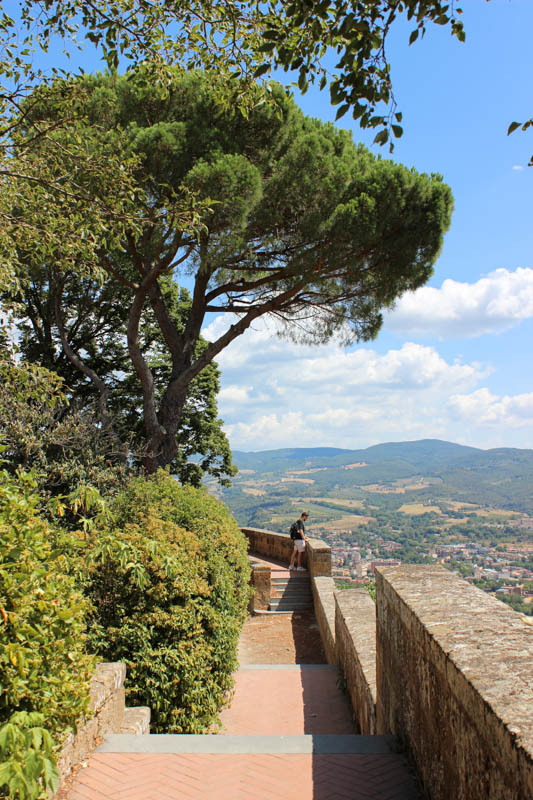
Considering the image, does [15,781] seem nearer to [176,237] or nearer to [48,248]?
[48,248]

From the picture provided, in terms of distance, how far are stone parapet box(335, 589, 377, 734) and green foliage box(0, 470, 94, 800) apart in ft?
7.71

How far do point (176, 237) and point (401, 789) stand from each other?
10.8 meters

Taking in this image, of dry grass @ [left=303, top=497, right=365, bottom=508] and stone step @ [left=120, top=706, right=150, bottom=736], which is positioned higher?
stone step @ [left=120, top=706, right=150, bottom=736]

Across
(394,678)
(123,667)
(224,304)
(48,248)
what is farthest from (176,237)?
(394,678)

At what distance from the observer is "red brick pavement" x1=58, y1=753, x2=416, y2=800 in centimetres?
285

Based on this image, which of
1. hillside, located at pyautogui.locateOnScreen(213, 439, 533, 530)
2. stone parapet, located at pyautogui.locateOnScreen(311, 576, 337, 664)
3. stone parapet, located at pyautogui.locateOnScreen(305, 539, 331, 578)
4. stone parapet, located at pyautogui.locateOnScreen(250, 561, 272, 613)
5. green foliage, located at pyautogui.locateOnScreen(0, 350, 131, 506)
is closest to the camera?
stone parapet, located at pyautogui.locateOnScreen(311, 576, 337, 664)

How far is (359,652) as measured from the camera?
4.95 meters

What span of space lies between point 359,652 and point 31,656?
3334mm

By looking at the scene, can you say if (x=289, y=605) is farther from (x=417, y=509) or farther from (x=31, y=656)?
(x=417, y=509)

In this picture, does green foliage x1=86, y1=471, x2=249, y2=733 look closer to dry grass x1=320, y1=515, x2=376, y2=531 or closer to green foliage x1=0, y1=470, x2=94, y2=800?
green foliage x1=0, y1=470, x2=94, y2=800

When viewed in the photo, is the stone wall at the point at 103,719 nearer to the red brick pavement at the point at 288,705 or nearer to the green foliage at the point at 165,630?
the green foliage at the point at 165,630

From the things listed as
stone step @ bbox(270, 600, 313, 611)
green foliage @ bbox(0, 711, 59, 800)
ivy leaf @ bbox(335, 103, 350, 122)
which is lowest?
stone step @ bbox(270, 600, 313, 611)

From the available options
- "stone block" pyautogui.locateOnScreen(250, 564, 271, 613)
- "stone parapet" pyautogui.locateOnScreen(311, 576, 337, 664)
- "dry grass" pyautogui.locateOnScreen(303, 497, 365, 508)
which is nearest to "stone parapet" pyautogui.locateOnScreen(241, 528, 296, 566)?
"stone block" pyautogui.locateOnScreen(250, 564, 271, 613)

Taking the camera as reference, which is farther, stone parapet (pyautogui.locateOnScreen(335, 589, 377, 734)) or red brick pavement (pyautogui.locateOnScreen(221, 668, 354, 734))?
red brick pavement (pyautogui.locateOnScreen(221, 668, 354, 734))
